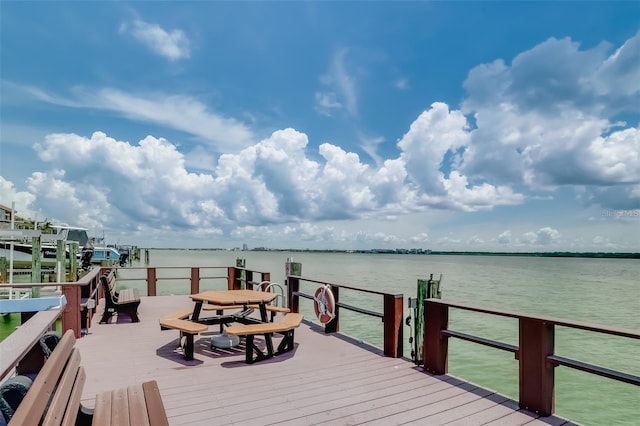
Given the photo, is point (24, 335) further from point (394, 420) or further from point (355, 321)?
point (355, 321)

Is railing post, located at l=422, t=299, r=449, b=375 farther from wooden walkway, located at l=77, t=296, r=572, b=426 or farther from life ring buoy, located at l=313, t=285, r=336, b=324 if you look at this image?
life ring buoy, located at l=313, t=285, r=336, b=324

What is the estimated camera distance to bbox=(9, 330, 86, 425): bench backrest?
133 centimetres

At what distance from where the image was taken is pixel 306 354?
17.5 ft

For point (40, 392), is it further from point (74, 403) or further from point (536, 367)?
point (536, 367)

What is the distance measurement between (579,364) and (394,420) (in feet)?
5.03

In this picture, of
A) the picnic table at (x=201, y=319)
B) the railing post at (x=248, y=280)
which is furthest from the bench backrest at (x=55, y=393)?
the railing post at (x=248, y=280)

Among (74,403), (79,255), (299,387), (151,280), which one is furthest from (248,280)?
(79,255)

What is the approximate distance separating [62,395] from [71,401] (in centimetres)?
21

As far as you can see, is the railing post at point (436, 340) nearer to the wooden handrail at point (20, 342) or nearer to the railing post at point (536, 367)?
the railing post at point (536, 367)

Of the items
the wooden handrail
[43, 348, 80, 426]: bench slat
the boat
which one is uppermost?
the wooden handrail

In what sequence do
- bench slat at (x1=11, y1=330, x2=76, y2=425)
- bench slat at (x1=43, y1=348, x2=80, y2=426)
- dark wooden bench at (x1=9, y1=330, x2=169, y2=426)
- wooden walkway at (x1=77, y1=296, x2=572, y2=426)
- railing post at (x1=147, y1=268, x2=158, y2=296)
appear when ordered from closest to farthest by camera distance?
bench slat at (x1=11, y1=330, x2=76, y2=425) → dark wooden bench at (x1=9, y1=330, x2=169, y2=426) → bench slat at (x1=43, y1=348, x2=80, y2=426) → wooden walkway at (x1=77, y1=296, x2=572, y2=426) → railing post at (x1=147, y1=268, x2=158, y2=296)

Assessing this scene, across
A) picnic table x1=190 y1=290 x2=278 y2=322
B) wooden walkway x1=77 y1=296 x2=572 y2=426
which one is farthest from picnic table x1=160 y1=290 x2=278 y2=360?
wooden walkway x1=77 y1=296 x2=572 y2=426

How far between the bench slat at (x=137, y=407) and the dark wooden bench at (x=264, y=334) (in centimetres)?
202

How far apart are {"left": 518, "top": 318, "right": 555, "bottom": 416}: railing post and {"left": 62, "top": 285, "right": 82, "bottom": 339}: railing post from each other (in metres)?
5.87
